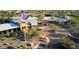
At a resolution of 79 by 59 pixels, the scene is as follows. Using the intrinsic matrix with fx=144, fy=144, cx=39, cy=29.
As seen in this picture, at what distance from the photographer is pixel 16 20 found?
138 cm

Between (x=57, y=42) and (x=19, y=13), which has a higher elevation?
(x=19, y=13)

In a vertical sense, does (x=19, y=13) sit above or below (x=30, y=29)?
above

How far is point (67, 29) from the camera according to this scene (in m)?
1.36
